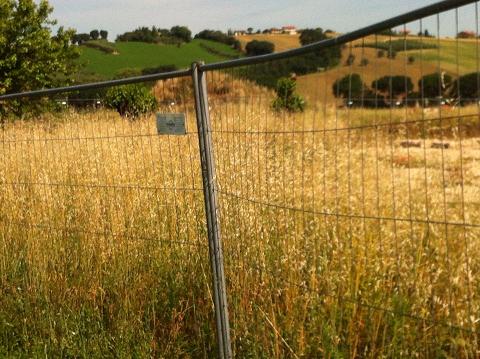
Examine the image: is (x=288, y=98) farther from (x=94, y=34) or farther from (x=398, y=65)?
(x=94, y=34)

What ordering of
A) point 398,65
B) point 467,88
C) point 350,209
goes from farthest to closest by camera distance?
point 350,209, point 398,65, point 467,88

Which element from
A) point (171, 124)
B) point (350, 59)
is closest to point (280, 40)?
point (171, 124)

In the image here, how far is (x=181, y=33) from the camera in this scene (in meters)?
60.5

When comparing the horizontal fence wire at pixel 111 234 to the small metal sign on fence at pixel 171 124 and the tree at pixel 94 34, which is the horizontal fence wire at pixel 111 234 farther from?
the tree at pixel 94 34

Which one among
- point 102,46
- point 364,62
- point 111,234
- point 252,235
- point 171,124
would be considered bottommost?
point 111,234

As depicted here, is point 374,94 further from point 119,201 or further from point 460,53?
point 119,201

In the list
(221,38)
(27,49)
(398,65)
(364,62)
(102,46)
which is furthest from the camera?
(102,46)

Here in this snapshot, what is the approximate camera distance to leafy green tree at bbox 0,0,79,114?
69.9ft

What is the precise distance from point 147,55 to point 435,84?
2185 inches

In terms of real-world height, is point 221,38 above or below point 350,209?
above

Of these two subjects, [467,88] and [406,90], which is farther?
[406,90]

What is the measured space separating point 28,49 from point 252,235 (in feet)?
67.4

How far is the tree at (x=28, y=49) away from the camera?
2130 centimetres

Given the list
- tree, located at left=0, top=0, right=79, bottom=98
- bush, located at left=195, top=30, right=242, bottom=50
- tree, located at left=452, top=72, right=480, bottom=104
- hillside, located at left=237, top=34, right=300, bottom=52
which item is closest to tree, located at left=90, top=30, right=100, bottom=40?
bush, located at left=195, top=30, right=242, bottom=50
